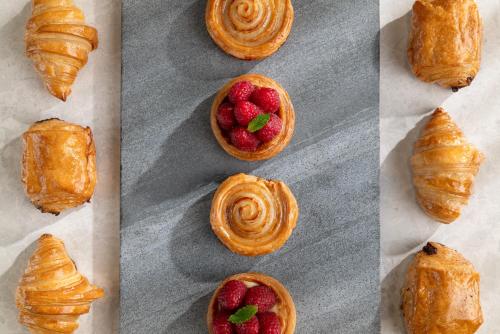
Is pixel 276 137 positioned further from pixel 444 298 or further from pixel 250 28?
pixel 444 298

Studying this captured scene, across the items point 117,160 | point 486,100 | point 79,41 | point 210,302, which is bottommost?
point 210,302

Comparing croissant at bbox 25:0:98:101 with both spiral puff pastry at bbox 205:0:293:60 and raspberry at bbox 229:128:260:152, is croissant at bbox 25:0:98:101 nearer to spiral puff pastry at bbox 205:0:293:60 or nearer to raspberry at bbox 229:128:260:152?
spiral puff pastry at bbox 205:0:293:60

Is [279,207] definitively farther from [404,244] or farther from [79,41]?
[79,41]

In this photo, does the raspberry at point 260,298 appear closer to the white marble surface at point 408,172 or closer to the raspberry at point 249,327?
the raspberry at point 249,327

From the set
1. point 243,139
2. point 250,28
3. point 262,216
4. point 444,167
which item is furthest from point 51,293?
point 444,167

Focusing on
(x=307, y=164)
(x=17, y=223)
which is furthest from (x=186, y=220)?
(x=17, y=223)

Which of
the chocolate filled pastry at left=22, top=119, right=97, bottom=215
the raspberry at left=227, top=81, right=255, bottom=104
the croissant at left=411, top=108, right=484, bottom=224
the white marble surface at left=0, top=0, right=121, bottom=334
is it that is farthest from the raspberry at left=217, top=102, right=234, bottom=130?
the croissant at left=411, top=108, right=484, bottom=224
